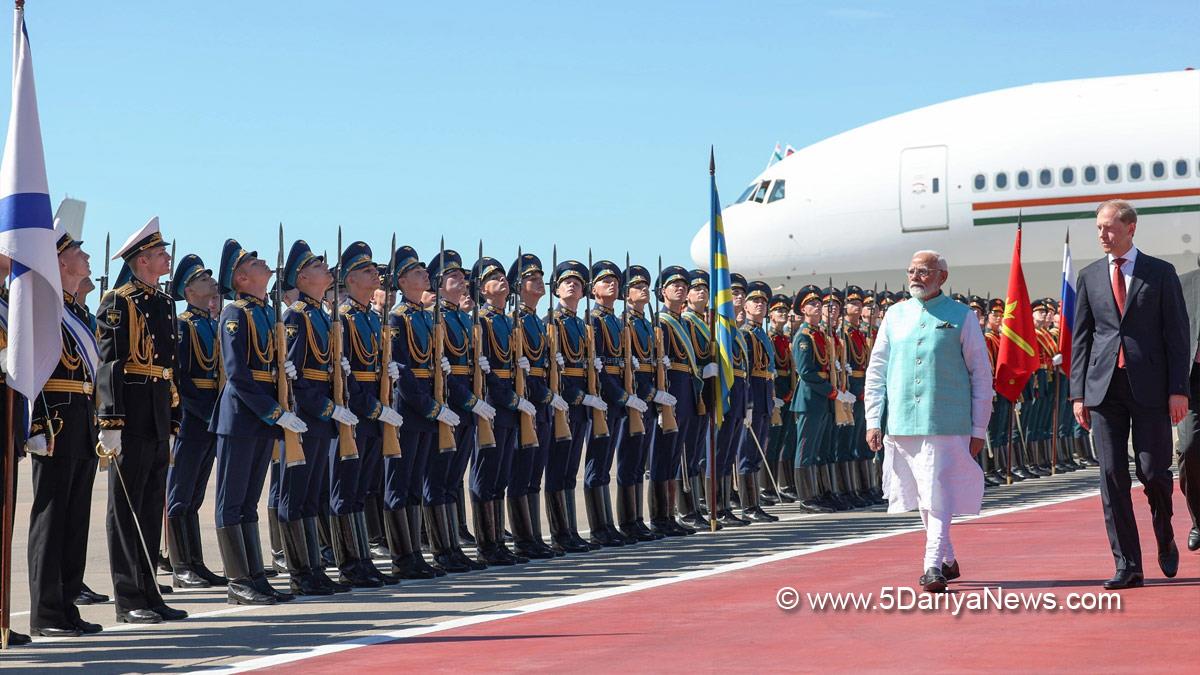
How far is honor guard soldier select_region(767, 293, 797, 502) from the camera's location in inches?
646

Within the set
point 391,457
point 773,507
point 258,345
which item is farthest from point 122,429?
point 773,507

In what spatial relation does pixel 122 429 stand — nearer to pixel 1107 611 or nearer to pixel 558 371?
pixel 558 371

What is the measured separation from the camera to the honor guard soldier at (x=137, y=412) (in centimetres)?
880

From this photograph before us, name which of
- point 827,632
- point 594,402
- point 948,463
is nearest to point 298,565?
point 594,402

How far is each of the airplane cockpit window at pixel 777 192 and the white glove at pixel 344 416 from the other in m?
18.9

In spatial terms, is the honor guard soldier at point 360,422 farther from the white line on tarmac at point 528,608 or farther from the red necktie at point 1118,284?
the red necktie at point 1118,284

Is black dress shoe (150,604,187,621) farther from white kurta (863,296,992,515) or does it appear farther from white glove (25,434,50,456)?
white kurta (863,296,992,515)

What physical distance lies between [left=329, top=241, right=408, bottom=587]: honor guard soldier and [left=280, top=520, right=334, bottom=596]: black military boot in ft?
1.15

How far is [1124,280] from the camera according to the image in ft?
28.8

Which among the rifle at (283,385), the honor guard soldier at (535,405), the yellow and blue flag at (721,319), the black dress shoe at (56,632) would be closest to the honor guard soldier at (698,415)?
the yellow and blue flag at (721,319)

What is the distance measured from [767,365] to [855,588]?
6.27 metres

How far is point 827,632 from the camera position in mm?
7477

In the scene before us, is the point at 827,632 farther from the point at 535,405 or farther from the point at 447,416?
the point at 535,405

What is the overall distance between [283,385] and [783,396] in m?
7.73
